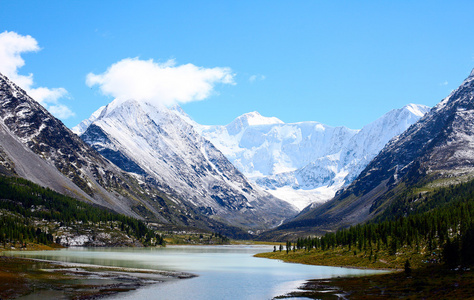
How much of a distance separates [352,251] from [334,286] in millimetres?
75779

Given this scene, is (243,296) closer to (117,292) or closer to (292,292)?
(292,292)

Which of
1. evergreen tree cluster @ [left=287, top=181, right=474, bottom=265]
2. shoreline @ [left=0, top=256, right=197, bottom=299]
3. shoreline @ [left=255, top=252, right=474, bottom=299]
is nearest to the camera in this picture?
shoreline @ [left=255, top=252, right=474, bottom=299]

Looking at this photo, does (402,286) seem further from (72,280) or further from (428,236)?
(72,280)

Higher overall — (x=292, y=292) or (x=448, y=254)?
(x=448, y=254)

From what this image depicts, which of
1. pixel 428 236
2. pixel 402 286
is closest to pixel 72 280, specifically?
pixel 402 286

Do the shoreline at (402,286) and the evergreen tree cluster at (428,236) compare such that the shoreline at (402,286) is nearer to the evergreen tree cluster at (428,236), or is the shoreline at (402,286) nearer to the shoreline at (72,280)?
the evergreen tree cluster at (428,236)

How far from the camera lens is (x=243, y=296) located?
90.2 m

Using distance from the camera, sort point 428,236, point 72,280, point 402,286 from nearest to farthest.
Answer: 1. point 402,286
2. point 72,280
3. point 428,236

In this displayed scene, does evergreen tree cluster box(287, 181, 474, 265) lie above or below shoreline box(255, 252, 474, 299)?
above

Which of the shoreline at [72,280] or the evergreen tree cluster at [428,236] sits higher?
the evergreen tree cluster at [428,236]

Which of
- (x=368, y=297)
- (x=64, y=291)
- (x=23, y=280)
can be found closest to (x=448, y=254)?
(x=368, y=297)

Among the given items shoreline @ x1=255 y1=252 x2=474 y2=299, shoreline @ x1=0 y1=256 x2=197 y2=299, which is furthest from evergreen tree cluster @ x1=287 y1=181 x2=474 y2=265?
shoreline @ x1=0 y1=256 x2=197 y2=299

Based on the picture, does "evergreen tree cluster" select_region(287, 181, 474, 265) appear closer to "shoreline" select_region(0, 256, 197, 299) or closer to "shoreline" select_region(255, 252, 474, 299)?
"shoreline" select_region(255, 252, 474, 299)

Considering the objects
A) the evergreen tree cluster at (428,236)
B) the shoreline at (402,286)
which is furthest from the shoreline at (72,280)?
the evergreen tree cluster at (428,236)
